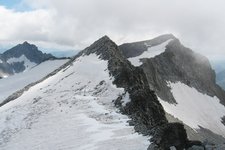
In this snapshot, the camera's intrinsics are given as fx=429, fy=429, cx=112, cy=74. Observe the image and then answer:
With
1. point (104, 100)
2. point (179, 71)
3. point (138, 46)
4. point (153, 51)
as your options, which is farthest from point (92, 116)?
point (138, 46)

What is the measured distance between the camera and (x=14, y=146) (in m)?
38.5

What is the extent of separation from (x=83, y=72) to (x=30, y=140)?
2422 cm

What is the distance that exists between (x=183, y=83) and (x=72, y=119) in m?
109

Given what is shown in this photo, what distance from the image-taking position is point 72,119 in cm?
4172

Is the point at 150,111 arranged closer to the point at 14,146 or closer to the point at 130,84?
the point at 130,84

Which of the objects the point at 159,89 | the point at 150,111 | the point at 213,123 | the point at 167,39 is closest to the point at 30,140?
the point at 150,111

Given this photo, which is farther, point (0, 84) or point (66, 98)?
point (0, 84)

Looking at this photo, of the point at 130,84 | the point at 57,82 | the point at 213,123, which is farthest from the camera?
the point at 213,123

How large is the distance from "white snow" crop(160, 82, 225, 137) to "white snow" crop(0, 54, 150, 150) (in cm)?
6454

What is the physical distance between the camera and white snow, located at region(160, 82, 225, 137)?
407ft

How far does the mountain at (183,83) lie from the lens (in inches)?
4840

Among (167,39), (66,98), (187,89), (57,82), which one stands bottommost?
(66,98)

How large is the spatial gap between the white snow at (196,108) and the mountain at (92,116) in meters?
64.5

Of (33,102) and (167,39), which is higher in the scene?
(167,39)
